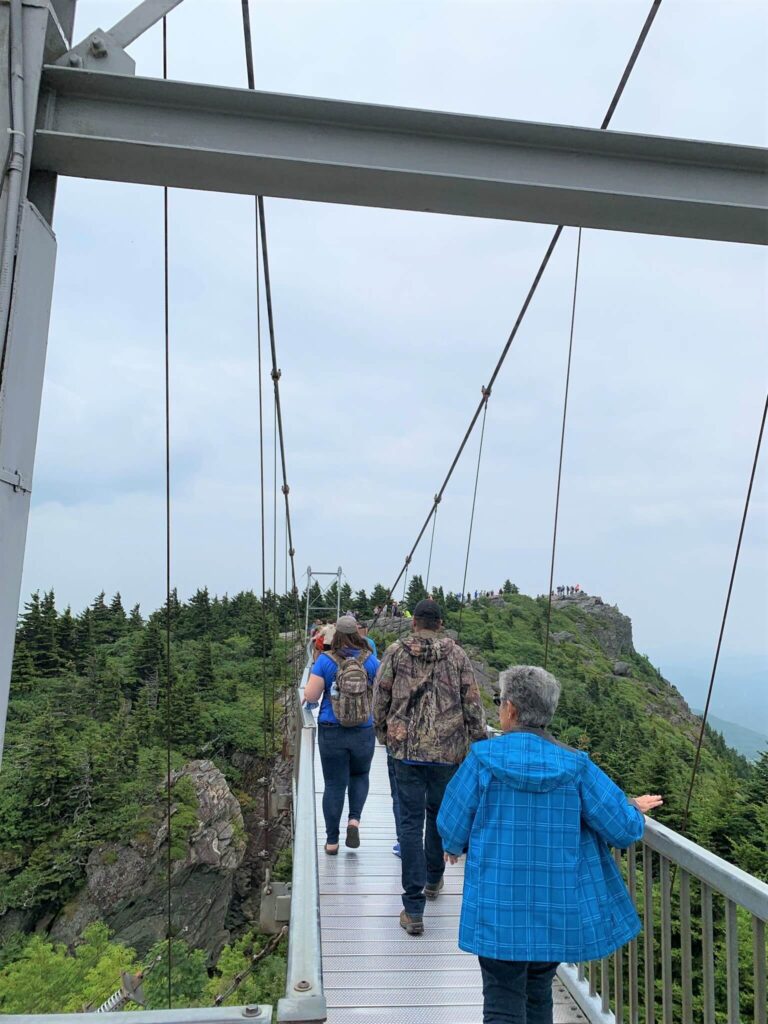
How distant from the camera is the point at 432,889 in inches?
130

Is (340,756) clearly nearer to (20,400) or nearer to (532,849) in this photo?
(532,849)

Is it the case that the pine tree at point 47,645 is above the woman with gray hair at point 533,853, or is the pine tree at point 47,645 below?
above

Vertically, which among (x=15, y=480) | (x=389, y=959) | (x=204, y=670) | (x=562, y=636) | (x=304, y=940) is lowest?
(x=389, y=959)

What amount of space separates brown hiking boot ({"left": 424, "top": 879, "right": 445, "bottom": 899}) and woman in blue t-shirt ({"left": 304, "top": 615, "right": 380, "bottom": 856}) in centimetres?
62

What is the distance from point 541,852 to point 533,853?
0.02 m

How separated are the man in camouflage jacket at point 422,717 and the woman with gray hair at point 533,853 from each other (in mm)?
888

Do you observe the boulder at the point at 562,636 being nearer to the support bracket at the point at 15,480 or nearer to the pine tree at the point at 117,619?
the pine tree at the point at 117,619

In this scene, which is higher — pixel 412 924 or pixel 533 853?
pixel 533 853

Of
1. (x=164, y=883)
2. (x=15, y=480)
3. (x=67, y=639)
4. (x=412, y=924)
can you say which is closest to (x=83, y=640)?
(x=67, y=639)

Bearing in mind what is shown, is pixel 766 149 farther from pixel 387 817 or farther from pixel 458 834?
pixel 387 817

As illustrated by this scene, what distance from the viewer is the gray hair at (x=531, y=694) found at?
75.2 inches

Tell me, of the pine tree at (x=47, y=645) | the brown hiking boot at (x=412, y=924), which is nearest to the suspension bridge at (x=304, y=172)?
the brown hiking boot at (x=412, y=924)

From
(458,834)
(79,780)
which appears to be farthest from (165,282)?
(79,780)

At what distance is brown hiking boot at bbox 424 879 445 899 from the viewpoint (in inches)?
130
